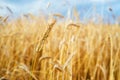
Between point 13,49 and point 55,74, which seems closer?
point 55,74

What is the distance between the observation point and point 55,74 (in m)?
1.67

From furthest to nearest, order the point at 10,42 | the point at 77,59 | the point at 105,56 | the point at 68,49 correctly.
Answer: the point at 10,42 → the point at 105,56 → the point at 77,59 → the point at 68,49

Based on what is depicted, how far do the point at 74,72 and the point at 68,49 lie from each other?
307 millimetres

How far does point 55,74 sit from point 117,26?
1642 millimetres

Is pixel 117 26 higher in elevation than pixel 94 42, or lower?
higher

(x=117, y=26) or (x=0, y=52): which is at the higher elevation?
(x=117, y=26)

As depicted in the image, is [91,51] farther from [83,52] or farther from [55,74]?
[55,74]

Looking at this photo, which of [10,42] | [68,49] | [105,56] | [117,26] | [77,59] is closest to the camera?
[68,49]

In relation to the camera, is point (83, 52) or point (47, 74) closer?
point (47, 74)

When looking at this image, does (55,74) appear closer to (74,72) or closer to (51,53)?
(74,72)

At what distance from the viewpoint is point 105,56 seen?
2225 millimetres

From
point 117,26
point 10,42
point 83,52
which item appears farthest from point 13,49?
point 117,26

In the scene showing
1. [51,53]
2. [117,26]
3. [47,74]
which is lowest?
[47,74]

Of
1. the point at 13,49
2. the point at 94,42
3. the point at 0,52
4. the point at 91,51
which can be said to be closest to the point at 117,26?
the point at 94,42
